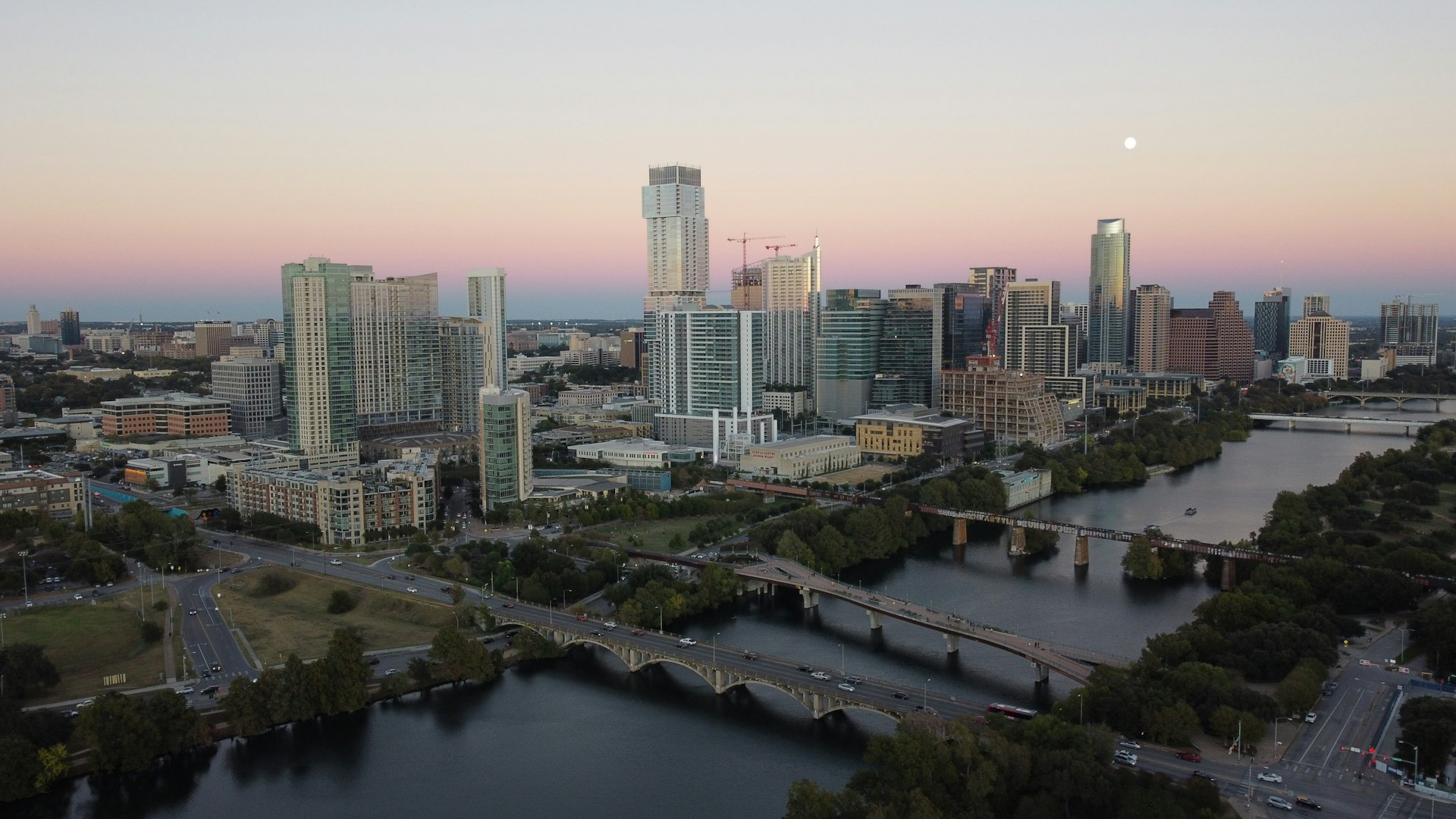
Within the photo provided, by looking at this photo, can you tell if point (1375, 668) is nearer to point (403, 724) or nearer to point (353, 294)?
point (403, 724)

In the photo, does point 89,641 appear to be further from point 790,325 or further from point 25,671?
point 790,325

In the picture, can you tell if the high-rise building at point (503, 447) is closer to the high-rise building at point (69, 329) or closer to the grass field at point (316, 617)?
the grass field at point (316, 617)

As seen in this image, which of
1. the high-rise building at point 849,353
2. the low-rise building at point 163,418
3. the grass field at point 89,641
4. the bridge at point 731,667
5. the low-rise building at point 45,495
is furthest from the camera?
the high-rise building at point 849,353

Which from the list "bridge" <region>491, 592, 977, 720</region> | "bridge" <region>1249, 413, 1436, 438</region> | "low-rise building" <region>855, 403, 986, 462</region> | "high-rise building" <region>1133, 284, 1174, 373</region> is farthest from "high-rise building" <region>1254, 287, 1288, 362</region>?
"bridge" <region>491, 592, 977, 720</region>

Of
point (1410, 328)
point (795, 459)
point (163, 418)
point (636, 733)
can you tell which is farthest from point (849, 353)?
point (1410, 328)

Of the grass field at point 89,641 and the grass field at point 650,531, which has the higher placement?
the grass field at point 650,531

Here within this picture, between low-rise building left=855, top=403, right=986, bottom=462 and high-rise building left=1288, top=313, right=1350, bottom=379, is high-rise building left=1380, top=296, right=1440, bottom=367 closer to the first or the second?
high-rise building left=1288, top=313, right=1350, bottom=379

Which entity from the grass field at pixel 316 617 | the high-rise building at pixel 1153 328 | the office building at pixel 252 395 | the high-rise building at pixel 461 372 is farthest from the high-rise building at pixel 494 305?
the high-rise building at pixel 1153 328
